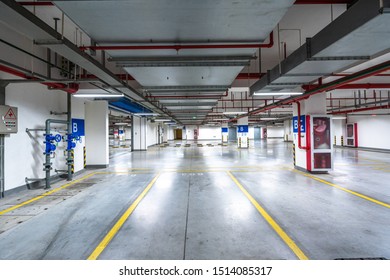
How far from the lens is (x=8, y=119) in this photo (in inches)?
212

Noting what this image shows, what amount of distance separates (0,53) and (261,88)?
718 cm

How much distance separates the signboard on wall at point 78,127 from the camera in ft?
28.3

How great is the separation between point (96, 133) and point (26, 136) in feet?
Answer: 13.2

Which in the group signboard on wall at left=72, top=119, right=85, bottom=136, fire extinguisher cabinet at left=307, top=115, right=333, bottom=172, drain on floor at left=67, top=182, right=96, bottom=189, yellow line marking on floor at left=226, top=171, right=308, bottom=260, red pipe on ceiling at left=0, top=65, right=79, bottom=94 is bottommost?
yellow line marking on floor at left=226, top=171, right=308, bottom=260

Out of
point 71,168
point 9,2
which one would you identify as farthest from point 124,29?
point 71,168

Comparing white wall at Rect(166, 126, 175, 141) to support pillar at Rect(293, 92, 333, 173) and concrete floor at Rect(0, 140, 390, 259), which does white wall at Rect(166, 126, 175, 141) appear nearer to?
support pillar at Rect(293, 92, 333, 173)

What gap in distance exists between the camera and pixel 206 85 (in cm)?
668


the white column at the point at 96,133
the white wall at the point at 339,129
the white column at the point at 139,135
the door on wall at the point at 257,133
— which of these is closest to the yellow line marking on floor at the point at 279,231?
the white column at the point at 96,133

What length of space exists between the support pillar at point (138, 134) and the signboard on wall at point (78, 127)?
9.62 metres

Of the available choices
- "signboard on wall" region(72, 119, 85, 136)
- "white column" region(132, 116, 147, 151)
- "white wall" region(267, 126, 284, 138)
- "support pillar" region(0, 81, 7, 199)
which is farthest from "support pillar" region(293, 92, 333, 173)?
"white wall" region(267, 126, 284, 138)

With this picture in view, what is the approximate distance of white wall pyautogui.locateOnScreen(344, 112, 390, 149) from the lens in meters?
16.4

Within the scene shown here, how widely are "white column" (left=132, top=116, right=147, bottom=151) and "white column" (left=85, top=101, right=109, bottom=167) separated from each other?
8.68 metres

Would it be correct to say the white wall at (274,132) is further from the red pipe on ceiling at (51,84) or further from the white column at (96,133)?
the red pipe on ceiling at (51,84)
